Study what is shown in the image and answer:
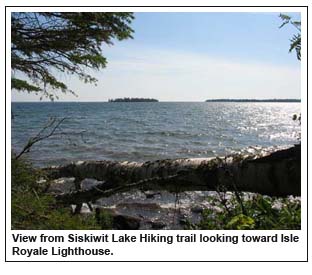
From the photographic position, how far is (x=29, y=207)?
8.91ft

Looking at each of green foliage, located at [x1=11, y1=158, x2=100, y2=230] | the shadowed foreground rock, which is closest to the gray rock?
the shadowed foreground rock

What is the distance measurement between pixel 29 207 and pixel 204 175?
5.16 ft

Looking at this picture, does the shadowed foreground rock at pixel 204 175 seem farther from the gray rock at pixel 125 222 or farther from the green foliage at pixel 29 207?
the gray rock at pixel 125 222

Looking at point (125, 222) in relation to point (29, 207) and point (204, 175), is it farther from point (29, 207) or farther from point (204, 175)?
point (29, 207)

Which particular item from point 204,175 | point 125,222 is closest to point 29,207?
point 204,175

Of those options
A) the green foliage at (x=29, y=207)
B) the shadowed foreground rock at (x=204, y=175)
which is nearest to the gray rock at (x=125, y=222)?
the shadowed foreground rock at (x=204, y=175)

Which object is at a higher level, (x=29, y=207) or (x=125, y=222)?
(x=29, y=207)

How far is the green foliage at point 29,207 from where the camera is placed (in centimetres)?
270

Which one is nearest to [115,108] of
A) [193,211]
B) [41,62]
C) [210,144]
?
[210,144]

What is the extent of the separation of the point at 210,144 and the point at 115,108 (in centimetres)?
1109

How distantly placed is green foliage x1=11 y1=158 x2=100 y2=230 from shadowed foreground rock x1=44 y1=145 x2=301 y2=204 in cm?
79

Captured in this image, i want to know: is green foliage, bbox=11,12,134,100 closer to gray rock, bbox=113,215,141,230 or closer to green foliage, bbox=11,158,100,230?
green foliage, bbox=11,158,100,230

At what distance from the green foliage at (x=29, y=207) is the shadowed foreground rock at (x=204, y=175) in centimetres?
79
